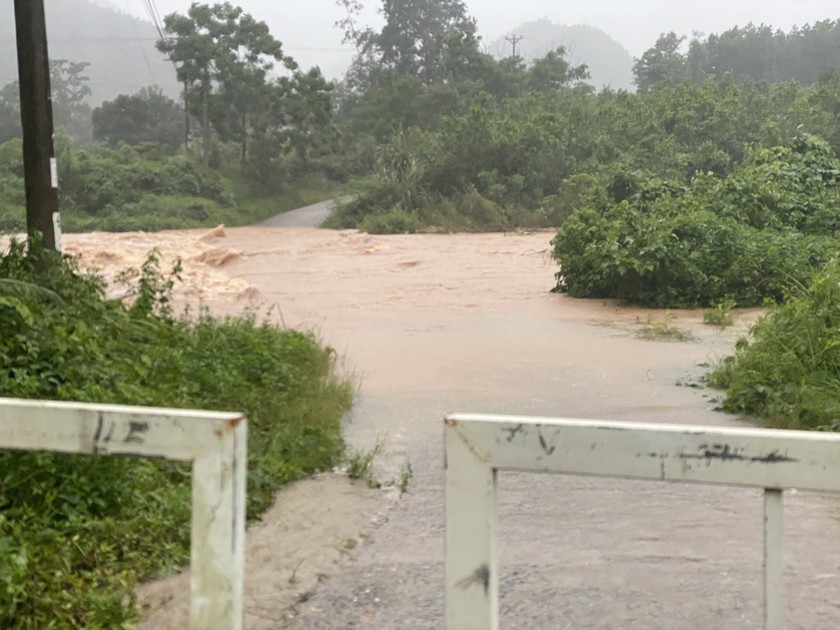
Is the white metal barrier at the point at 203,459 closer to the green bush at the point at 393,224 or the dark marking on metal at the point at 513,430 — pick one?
the dark marking on metal at the point at 513,430

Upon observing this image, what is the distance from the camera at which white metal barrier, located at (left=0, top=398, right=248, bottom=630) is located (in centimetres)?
267

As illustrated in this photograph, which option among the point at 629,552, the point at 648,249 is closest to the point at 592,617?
the point at 629,552

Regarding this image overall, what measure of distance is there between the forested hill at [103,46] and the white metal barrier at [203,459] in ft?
228

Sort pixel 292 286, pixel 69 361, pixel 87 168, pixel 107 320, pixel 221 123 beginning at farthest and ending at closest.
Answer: pixel 221 123 < pixel 87 168 < pixel 292 286 < pixel 107 320 < pixel 69 361

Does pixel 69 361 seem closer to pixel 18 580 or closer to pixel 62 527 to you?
pixel 62 527

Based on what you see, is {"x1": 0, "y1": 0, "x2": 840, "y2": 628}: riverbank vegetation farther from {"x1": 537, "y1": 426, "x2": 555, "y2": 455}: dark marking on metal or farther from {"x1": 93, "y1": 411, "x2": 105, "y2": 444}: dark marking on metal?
{"x1": 537, "y1": 426, "x2": 555, "y2": 455}: dark marking on metal

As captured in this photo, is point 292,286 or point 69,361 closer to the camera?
point 69,361

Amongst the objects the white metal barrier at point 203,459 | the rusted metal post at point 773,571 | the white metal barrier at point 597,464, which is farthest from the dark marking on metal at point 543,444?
the white metal barrier at point 203,459

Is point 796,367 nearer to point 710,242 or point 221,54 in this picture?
point 710,242

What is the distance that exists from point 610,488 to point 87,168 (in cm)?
3465

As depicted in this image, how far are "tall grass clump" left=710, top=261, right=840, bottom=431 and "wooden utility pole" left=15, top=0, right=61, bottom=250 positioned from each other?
202 inches

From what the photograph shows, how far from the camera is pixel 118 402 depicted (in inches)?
233

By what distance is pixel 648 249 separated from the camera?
15.1 m

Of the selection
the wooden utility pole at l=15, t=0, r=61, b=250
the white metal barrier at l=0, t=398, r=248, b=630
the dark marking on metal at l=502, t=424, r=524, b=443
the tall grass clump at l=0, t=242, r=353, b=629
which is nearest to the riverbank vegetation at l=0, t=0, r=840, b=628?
the tall grass clump at l=0, t=242, r=353, b=629
